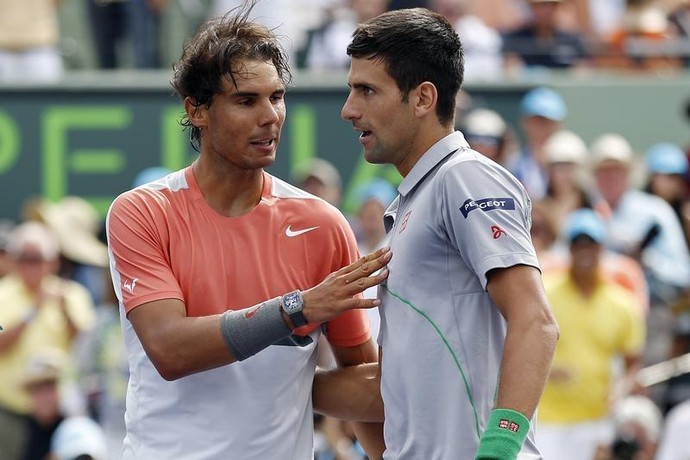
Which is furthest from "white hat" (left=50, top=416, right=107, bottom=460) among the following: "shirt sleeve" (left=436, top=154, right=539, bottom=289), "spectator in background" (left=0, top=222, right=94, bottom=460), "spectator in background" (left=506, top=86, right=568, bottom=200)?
"shirt sleeve" (left=436, top=154, right=539, bottom=289)

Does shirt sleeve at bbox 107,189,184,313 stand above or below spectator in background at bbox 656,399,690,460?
above

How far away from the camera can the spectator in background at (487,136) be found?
10.2m

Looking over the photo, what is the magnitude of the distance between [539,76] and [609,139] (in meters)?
1.13

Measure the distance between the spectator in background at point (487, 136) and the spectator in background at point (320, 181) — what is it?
973mm

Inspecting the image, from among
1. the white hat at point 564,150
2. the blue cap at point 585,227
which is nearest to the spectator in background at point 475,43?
the white hat at point 564,150

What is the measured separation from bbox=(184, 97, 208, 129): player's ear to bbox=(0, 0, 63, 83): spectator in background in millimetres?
7184

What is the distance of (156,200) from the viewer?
4.62m

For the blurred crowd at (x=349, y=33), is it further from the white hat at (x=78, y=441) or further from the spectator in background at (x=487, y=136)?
the white hat at (x=78, y=441)

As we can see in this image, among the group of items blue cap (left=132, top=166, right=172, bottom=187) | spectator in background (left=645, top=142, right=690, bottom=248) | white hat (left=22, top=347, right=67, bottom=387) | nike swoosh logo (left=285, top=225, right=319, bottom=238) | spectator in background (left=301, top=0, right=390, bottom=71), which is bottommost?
white hat (left=22, top=347, right=67, bottom=387)

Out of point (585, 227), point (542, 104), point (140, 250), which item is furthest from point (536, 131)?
point (140, 250)

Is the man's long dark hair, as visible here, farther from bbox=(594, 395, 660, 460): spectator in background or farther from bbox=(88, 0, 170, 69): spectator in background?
bbox=(88, 0, 170, 69): spectator in background

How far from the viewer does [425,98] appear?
423 centimetres

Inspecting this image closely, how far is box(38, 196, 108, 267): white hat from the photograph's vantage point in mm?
10453

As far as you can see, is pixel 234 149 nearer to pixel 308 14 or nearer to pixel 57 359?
pixel 57 359
